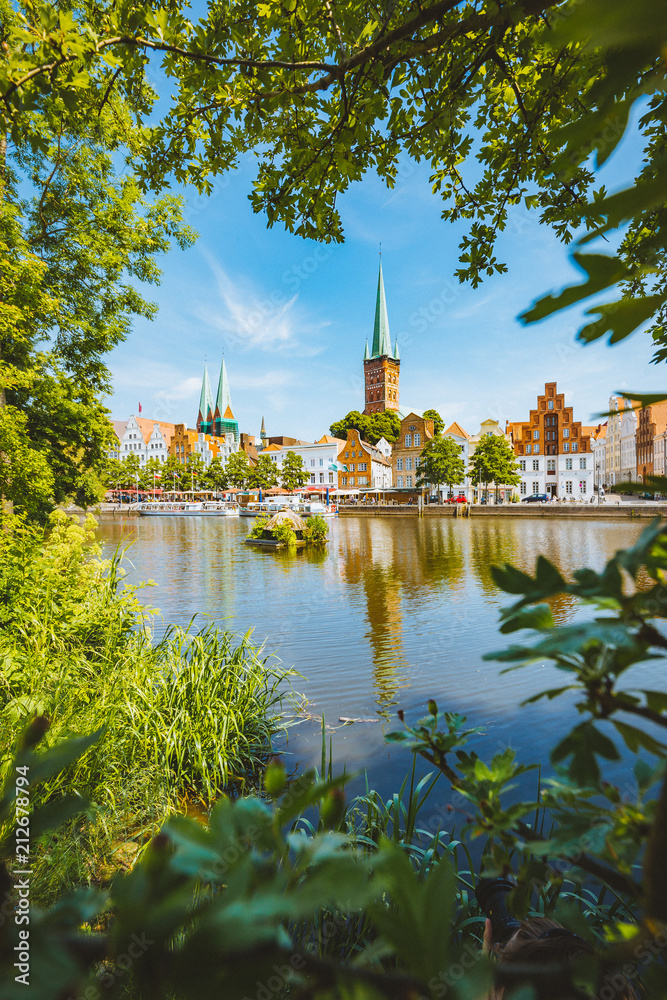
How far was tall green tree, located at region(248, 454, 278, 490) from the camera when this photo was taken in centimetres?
6631

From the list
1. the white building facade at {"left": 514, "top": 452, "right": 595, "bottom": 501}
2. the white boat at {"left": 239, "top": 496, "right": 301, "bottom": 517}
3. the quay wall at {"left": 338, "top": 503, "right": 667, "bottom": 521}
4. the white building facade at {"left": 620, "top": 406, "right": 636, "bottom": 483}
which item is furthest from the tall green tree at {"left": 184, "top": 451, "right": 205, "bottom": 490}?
the white building facade at {"left": 620, "top": 406, "right": 636, "bottom": 483}

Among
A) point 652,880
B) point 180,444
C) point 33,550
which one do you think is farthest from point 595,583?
point 180,444

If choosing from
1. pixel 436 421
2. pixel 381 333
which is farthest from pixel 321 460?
pixel 381 333

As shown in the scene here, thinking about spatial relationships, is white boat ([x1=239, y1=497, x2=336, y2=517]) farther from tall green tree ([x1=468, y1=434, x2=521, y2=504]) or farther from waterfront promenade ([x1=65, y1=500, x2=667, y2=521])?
tall green tree ([x1=468, y1=434, x2=521, y2=504])

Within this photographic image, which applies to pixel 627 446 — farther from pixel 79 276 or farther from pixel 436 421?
pixel 79 276

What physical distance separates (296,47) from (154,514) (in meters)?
53.3

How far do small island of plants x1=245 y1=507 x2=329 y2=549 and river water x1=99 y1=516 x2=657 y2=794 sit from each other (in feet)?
6.44

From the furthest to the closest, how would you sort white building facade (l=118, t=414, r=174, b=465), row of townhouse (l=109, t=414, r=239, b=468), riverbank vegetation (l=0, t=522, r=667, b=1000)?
white building facade (l=118, t=414, r=174, b=465) < row of townhouse (l=109, t=414, r=239, b=468) < riverbank vegetation (l=0, t=522, r=667, b=1000)

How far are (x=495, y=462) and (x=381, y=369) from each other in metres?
38.7

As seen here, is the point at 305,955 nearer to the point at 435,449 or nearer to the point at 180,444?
the point at 435,449

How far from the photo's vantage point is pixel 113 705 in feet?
10.1

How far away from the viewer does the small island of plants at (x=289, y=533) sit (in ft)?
65.5

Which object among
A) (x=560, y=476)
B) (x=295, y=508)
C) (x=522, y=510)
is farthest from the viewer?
(x=560, y=476)

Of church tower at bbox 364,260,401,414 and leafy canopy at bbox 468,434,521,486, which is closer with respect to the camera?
leafy canopy at bbox 468,434,521,486
